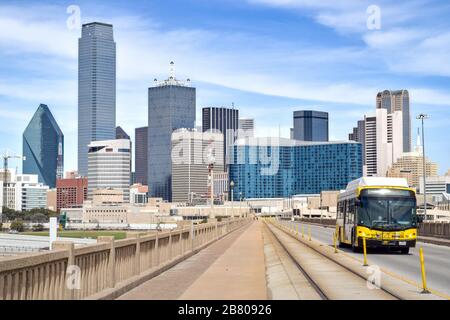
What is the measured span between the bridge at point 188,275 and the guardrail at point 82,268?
12mm

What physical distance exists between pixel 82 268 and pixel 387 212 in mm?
23518

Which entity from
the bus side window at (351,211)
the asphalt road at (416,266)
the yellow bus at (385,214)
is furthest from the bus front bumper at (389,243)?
the bus side window at (351,211)

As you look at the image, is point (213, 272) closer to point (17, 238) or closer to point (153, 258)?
point (153, 258)

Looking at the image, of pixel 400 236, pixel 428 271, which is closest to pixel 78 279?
pixel 428 271

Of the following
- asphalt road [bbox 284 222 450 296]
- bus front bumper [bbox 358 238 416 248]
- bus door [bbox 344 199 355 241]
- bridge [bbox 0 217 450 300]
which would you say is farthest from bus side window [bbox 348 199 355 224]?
bridge [bbox 0 217 450 300]

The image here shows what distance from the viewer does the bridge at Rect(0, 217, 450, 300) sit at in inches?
451

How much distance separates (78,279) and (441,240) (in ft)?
125

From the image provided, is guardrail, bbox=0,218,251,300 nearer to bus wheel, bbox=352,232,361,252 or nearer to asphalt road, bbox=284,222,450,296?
asphalt road, bbox=284,222,450,296

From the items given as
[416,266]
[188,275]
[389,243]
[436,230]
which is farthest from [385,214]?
[436,230]

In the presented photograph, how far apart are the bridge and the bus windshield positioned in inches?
83.2

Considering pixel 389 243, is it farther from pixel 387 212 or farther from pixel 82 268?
pixel 82 268

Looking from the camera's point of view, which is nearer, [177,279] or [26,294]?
[26,294]

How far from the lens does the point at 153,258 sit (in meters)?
22.1
